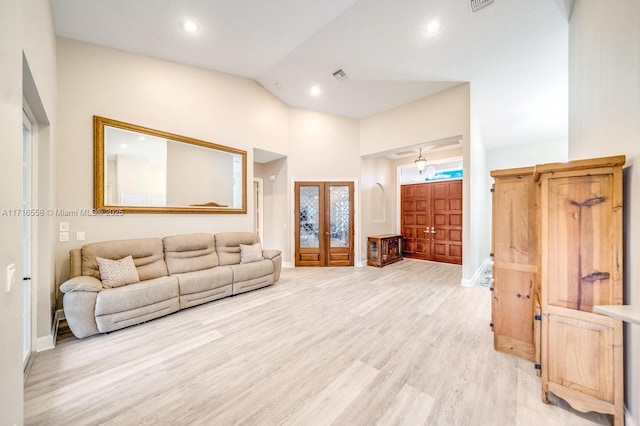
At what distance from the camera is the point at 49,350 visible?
2.20m

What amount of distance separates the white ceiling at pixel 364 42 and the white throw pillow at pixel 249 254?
3178mm

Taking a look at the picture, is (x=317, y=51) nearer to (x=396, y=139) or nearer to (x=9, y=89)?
(x=396, y=139)

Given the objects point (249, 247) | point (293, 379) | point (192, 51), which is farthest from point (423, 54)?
point (293, 379)

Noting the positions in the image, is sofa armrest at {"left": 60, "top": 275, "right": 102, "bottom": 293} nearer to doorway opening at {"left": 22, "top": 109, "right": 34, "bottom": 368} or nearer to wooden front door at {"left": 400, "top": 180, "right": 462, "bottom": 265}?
doorway opening at {"left": 22, "top": 109, "right": 34, "bottom": 368}

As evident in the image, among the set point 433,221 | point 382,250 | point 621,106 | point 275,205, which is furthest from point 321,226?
point 621,106

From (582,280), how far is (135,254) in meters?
4.46

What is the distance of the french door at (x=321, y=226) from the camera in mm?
5672

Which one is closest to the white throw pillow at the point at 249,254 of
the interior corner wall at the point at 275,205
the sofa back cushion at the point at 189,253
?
the sofa back cushion at the point at 189,253

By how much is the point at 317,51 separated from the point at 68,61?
322cm

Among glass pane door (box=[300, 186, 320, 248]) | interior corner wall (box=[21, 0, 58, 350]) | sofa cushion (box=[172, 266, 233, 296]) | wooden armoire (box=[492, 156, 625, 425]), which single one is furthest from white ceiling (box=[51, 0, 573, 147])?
sofa cushion (box=[172, 266, 233, 296])

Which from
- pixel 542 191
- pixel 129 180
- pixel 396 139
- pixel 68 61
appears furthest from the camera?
pixel 396 139

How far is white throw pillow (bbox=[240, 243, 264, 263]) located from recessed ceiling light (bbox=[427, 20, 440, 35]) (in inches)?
163

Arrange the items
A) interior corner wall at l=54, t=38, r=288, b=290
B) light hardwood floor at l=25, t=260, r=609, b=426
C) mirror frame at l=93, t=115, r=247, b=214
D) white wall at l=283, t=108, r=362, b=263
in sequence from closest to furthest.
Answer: light hardwood floor at l=25, t=260, r=609, b=426 < interior corner wall at l=54, t=38, r=288, b=290 < mirror frame at l=93, t=115, r=247, b=214 < white wall at l=283, t=108, r=362, b=263

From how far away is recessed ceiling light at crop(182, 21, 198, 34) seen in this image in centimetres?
298
